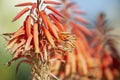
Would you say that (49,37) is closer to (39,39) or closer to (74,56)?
(39,39)

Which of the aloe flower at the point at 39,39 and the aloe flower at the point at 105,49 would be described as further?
the aloe flower at the point at 105,49

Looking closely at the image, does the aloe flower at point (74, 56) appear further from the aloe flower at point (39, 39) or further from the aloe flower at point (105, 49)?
the aloe flower at point (39, 39)

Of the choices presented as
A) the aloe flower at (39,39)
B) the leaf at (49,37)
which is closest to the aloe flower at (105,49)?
the aloe flower at (39,39)

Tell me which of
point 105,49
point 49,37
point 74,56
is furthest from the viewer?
point 105,49

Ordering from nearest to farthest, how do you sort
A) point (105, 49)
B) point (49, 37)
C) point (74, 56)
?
1. point (49, 37)
2. point (74, 56)
3. point (105, 49)

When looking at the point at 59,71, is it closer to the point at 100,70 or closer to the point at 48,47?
the point at 100,70

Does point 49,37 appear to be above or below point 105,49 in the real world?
above

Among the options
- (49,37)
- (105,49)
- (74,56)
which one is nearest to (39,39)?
(49,37)

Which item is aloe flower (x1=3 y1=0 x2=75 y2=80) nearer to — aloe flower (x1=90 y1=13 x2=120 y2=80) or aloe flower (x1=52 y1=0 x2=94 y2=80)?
aloe flower (x1=52 y1=0 x2=94 y2=80)
